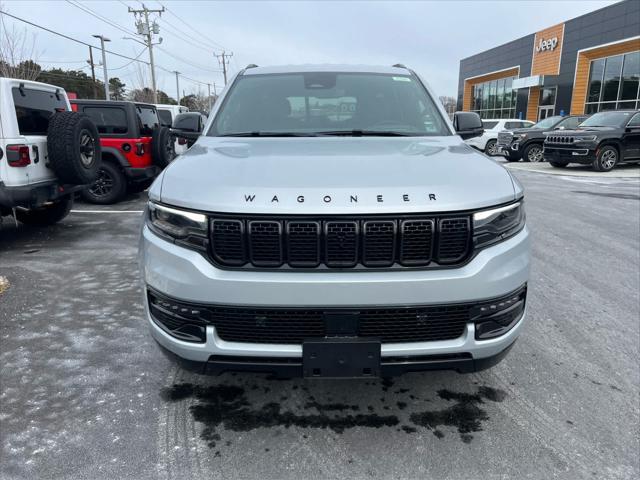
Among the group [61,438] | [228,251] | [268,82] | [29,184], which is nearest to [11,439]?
[61,438]

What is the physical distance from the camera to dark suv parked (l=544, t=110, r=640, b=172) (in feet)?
46.9

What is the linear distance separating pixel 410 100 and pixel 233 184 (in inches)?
79.2

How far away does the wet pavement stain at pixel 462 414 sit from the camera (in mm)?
2508

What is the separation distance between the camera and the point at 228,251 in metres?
2.12

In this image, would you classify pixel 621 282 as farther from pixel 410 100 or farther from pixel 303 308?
pixel 303 308

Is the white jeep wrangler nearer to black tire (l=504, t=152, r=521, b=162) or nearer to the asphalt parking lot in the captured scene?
the asphalt parking lot

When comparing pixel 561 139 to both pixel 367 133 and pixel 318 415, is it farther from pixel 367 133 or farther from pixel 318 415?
pixel 318 415

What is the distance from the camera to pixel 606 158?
14516mm

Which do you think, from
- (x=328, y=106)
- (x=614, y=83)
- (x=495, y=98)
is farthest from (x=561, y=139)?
(x=495, y=98)

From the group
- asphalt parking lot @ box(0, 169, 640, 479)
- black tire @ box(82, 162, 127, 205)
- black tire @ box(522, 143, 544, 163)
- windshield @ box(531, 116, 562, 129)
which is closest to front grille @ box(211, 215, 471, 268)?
asphalt parking lot @ box(0, 169, 640, 479)

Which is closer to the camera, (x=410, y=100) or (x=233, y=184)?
(x=233, y=184)

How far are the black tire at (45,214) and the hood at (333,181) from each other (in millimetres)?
5428

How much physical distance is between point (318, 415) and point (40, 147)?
17.2ft

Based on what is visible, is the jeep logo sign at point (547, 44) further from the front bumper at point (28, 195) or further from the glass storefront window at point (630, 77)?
the front bumper at point (28, 195)
